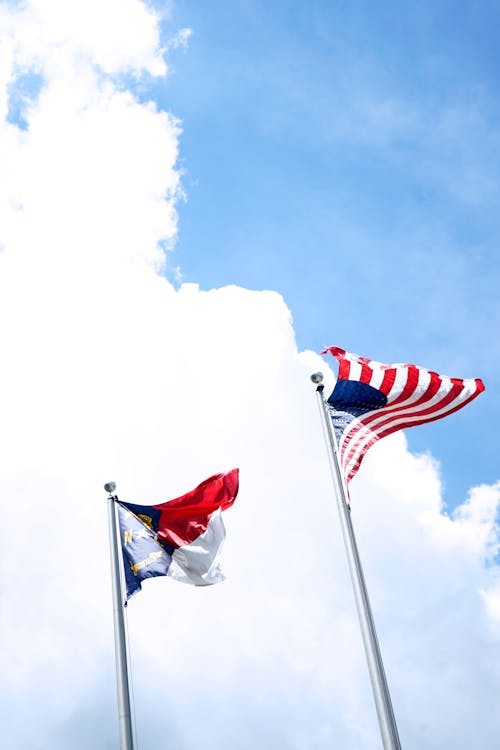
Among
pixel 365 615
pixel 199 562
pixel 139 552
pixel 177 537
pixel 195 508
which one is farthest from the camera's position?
pixel 195 508

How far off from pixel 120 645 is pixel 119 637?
229 millimetres

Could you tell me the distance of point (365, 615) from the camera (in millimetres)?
17578

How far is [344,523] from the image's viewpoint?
1923 cm

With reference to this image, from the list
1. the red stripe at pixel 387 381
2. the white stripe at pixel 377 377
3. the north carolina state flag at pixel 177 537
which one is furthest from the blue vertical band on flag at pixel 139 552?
the red stripe at pixel 387 381

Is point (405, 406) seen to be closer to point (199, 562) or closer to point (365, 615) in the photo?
point (365, 615)

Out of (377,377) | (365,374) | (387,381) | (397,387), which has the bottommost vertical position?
(397,387)

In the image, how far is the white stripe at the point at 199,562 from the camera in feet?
73.3

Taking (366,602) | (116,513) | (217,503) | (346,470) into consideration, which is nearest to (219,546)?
(217,503)

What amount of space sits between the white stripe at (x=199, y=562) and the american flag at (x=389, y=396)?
5.02 metres

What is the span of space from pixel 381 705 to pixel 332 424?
25.6 ft

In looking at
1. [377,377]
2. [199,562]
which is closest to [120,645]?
[199,562]

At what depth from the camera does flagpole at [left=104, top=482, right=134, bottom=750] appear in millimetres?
18297

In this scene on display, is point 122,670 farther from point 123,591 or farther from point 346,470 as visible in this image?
point 346,470

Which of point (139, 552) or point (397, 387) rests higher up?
point (397, 387)
